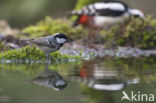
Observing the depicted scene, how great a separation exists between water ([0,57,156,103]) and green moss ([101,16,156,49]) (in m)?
3.84

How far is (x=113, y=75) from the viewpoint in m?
6.11

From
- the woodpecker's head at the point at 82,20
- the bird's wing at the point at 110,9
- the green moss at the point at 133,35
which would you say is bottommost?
the green moss at the point at 133,35

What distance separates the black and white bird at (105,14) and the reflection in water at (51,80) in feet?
20.6

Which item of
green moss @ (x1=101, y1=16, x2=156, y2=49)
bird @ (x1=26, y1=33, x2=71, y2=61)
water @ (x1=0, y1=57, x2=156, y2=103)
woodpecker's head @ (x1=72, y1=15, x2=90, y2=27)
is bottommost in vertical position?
water @ (x1=0, y1=57, x2=156, y2=103)

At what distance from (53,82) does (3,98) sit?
118cm

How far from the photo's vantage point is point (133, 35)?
37.5 feet

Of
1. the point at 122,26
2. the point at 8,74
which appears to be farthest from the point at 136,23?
the point at 8,74

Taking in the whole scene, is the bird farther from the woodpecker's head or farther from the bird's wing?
the woodpecker's head

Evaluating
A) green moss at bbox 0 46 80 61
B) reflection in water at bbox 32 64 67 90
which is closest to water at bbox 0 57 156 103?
reflection in water at bbox 32 64 67 90

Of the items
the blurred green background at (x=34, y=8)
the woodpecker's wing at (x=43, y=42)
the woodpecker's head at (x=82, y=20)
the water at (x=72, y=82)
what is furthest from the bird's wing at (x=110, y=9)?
the blurred green background at (x=34, y=8)

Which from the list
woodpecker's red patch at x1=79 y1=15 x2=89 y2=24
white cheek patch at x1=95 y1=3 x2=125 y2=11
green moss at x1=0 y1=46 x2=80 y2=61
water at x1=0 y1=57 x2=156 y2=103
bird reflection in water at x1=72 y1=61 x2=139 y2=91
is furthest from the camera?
woodpecker's red patch at x1=79 y1=15 x2=89 y2=24

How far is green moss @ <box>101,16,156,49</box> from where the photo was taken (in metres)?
11.4

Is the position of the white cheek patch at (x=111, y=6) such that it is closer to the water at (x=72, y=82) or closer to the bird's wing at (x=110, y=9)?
the bird's wing at (x=110, y=9)

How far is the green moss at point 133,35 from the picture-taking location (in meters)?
11.4
